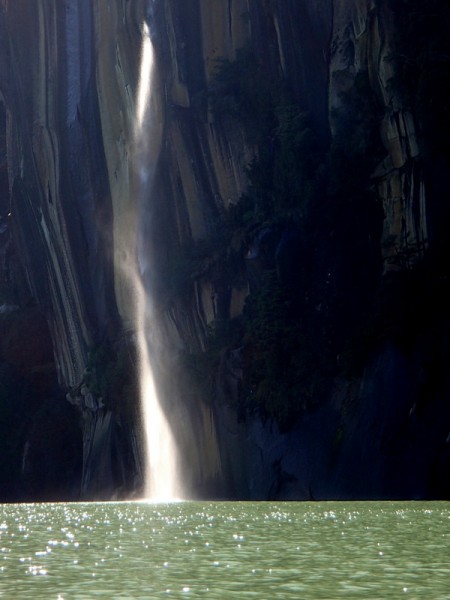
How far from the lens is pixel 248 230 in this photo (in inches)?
1417

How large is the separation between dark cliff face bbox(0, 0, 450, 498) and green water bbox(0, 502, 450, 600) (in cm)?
963

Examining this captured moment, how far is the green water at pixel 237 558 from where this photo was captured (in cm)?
1012

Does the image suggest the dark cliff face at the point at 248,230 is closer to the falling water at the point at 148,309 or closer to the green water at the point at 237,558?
the falling water at the point at 148,309

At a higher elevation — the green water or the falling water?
the falling water

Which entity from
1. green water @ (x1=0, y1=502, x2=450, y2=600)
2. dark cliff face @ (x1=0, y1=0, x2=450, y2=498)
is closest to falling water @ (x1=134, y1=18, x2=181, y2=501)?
dark cliff face @ (x1=0, y1=0, x2=450, y2=498)

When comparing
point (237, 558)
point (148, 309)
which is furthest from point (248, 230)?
point (237, 558)

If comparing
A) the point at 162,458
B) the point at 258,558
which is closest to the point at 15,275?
the point at 162,458

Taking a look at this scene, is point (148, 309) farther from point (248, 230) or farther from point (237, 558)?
point (237, 558)

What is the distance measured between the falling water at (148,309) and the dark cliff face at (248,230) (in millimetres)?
218

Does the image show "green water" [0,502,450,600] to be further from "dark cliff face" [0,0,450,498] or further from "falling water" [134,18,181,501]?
"falling water" [134,18,181,501]

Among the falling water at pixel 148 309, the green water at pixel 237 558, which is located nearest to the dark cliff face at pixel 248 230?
the falling water at pixel 148 309

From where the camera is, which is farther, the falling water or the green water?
the falling water

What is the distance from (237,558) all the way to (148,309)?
28.7 metres

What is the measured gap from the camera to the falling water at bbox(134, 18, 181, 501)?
129 feet
